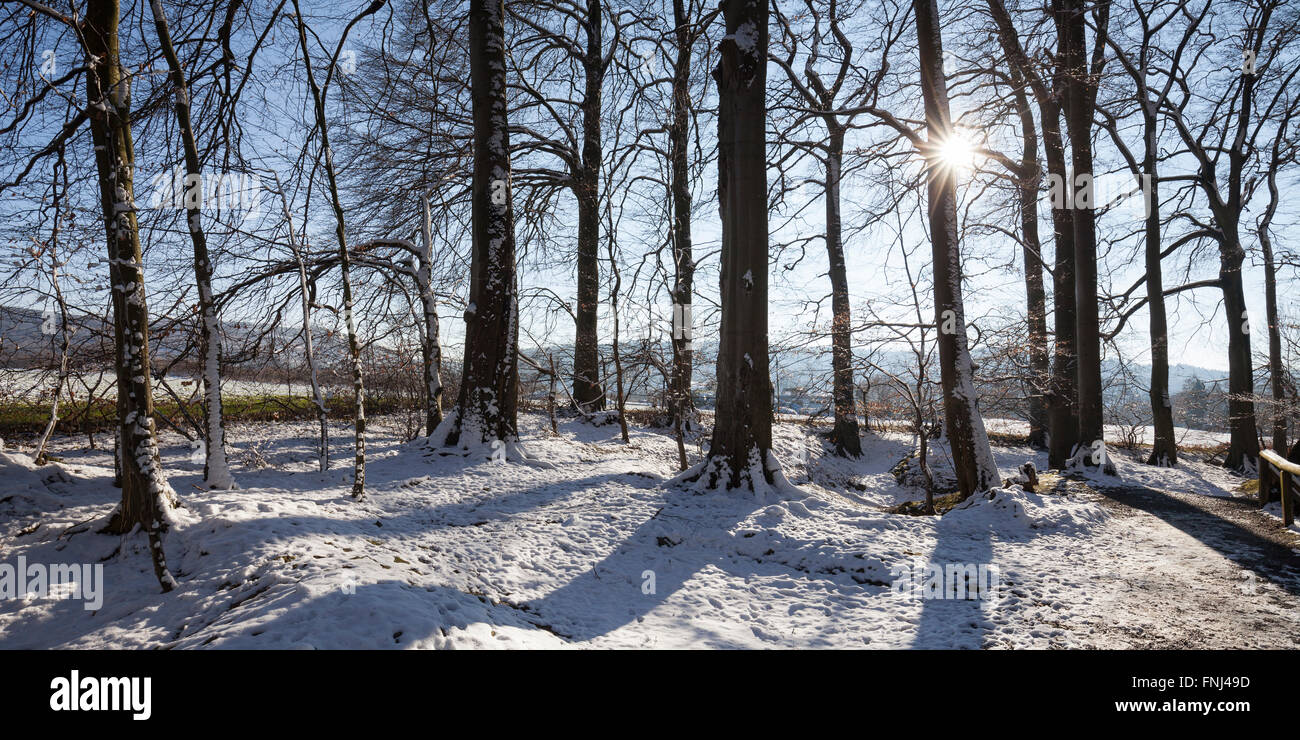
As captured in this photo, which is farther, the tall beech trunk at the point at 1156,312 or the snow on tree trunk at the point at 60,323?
the tall beech trunk at the point at 1156,312

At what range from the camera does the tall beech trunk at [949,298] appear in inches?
268

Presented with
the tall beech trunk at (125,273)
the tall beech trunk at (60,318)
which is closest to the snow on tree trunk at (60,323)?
the tall beech trunk at (60,318)

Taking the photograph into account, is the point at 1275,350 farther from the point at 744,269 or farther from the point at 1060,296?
the point at 744,269

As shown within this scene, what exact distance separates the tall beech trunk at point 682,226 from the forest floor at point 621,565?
2935 millimetres

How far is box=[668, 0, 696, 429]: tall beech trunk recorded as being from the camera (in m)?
8.23

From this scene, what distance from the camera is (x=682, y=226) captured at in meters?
14.1

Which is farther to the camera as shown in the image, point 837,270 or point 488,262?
point 837,270

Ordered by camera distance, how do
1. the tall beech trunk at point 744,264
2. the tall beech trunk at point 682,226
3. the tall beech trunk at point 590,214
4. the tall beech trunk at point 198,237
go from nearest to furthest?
the tall beech trunk at point 198,237 → the tall beech trunk at point 744,264 → the tall beech trunk at point 682,226 → the tall beech trunk at point 590,214

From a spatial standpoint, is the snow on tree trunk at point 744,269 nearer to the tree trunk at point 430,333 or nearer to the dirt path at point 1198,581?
the dirt path at point 1198,581

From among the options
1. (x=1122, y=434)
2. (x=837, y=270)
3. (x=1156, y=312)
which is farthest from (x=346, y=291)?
(x=1122, y=434)

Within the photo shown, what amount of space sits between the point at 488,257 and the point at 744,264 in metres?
3.96

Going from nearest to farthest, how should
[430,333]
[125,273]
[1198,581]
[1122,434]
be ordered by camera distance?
[125,273], [1198,581], [430,333], [1122,434]

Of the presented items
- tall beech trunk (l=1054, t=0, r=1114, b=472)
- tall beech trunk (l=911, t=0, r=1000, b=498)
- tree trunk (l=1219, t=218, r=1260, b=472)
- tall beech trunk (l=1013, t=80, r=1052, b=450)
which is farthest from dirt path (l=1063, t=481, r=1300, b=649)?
tree trunk (l=1219, t=218, r=1260, b=472)

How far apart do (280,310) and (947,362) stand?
1052 centimetres
